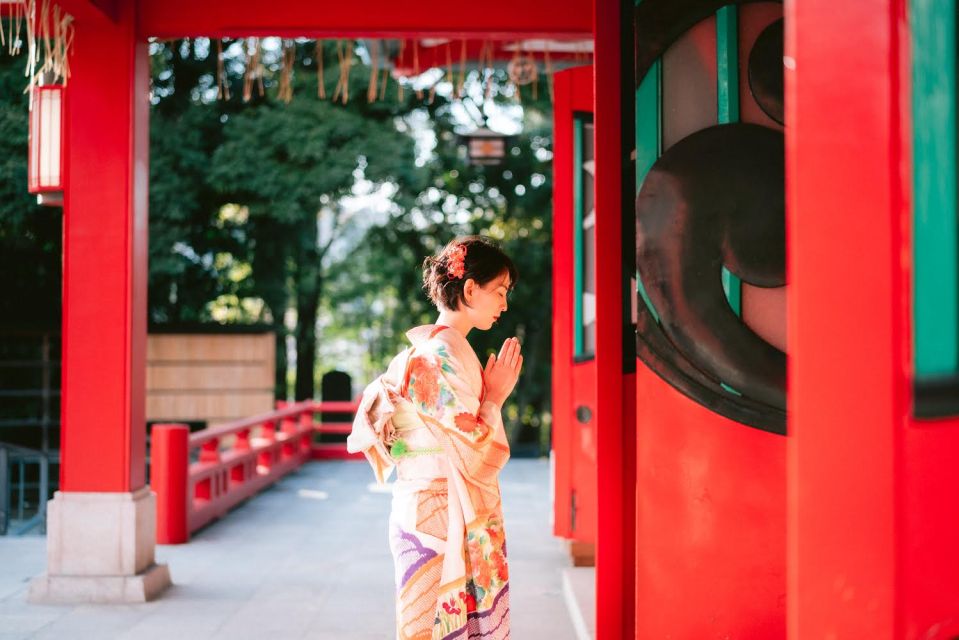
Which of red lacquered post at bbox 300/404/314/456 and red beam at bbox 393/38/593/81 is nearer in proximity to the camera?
red beam at bbox 393/38/593/81

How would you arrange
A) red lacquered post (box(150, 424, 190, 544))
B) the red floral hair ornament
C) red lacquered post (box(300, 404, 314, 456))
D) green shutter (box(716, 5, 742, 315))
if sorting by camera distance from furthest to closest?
red lacquered post (box(300, 404, 314, 456)), red lacquered post (box(150, 424, 190, 544)), green shutter (box(716, 5, 742, 315)), the red floral hair ornament

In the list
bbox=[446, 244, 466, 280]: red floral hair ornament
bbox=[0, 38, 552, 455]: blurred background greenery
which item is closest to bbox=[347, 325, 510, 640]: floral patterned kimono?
bbox=[446, 244, 466, 280]: red floral hair ornament

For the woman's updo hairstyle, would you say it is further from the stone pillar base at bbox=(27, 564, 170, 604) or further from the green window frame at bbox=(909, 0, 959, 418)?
the stone pillar base at bbox=(27, 564, 170, 604)

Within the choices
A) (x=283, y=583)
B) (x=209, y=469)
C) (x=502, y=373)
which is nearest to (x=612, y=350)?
(x=502, y=373)

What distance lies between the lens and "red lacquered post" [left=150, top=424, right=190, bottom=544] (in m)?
6.50

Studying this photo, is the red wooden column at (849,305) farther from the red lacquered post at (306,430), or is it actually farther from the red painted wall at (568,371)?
the red lacquered post at (306,430)

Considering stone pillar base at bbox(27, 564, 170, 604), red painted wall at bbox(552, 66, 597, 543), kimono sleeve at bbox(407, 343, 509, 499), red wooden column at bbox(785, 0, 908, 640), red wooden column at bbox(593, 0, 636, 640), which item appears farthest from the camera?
red painted wall at bbox(552, 66, 597, 543)

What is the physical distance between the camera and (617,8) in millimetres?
3188

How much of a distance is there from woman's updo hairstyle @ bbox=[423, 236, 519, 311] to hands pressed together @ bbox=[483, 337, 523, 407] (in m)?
0.19

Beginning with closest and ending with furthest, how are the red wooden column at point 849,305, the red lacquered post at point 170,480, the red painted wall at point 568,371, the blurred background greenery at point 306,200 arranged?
the red wooden column at point 849,305, the red painted wall at point 568,371, the red lacquered post at point 170,480, the blurred background greenery at point 306,200

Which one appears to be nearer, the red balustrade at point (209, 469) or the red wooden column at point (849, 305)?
the red wooden column at point (849, 305)

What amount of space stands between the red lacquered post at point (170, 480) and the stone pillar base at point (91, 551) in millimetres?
1646

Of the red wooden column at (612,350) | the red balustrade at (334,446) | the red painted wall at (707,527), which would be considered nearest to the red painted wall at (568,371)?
A: the red wooden column at (612,350)

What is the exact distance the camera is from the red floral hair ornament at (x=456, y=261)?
2.63 metres
